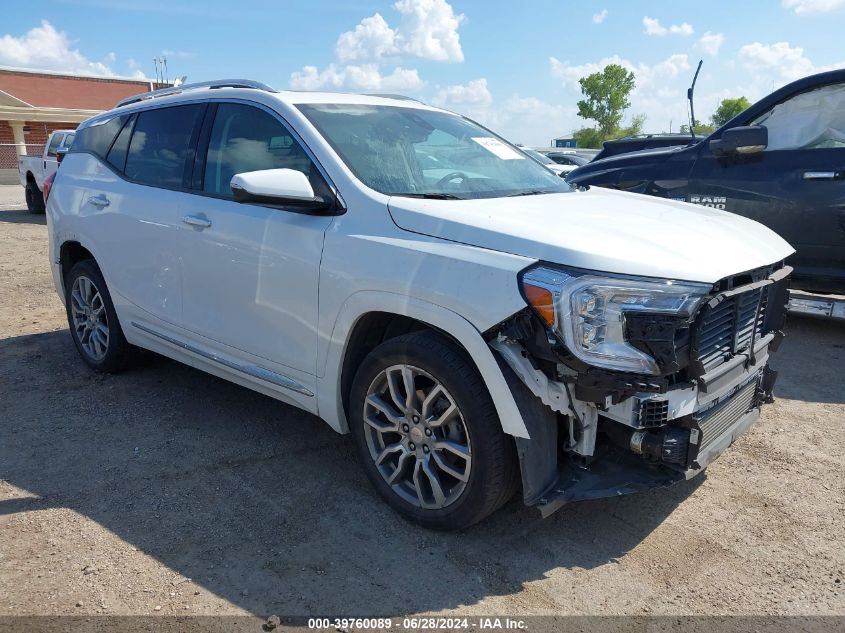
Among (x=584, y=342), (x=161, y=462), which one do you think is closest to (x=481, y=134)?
(x=584, y=342)

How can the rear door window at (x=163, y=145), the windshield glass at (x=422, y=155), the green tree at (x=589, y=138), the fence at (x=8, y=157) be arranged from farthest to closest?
the green tree at (x=589, y=138) < the fence at (x=8, y=157) < the rear door window at (x=163, y=145) < the windshield glass at (x=422, y=155)

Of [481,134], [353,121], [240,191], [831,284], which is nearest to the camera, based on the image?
[240,191]

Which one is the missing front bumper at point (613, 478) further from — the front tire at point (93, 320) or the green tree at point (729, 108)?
the green tree at point (729, 108)

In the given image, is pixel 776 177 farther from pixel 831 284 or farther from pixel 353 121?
pixel 353 121

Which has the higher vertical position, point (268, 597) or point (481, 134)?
point (481, 134)

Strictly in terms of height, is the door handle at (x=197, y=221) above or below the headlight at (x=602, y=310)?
above

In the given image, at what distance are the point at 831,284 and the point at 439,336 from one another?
4199 mm

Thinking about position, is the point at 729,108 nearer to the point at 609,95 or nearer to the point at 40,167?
the point at 609,95

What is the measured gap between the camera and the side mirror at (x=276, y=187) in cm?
318

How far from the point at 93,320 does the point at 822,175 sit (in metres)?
5.72

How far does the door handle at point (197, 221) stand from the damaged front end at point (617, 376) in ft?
6.25

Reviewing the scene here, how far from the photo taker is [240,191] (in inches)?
128

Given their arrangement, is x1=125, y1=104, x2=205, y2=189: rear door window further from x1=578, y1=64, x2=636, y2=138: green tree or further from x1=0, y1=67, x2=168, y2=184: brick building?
x1=578, y1=64, x2=636, y2=138: green tree

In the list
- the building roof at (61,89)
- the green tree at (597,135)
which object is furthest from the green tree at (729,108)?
the building roof at (61,89)
